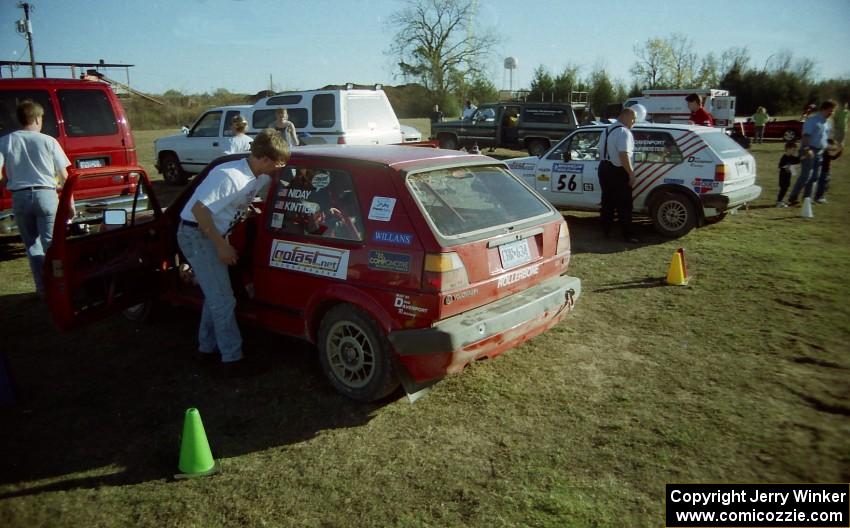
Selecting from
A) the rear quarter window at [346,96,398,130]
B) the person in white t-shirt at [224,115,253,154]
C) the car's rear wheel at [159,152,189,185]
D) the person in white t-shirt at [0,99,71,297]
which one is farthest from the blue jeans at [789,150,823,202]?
the car's rear wheel at [159,152,189,185]

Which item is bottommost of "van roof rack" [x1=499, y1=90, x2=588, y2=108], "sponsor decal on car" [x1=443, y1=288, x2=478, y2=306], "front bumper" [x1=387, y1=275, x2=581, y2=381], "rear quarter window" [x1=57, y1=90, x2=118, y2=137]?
"front bumper" [x1=387, y1=275, x2=581, y2=381]

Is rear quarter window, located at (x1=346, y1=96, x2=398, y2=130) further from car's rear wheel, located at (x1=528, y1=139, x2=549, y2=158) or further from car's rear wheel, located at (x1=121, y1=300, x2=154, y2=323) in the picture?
car's rear wheel, located at (x1=528, y1=139, x2=549, y2=158)

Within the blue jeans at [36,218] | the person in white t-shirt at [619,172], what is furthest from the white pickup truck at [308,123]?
the blue jeans at [36,218]

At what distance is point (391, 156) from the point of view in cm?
409

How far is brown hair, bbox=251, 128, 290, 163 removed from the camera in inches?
159

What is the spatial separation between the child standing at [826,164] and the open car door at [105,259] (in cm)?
1123

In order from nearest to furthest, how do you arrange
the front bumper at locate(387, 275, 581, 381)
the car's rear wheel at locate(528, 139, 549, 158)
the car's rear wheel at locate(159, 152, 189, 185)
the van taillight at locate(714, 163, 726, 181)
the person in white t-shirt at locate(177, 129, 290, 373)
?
the front bumper at locate(387, 275, 581, 381) → the person in white t-shirt at locate(177, 129, 290, 373) → the van taillight at locate(714, 163, 726, 181) → the car's rear wheel at locate(159, 152, 189, 185) → the car's rear wheel at locate(528, 139, 549, 158)

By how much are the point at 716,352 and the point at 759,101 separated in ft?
150

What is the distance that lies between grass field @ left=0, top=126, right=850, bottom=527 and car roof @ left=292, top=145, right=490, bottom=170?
162 cm

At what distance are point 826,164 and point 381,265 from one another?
442 inches

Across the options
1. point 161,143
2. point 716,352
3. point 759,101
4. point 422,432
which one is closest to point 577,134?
point 716,352

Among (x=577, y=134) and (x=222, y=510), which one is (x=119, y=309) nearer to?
(x=222, y=510)

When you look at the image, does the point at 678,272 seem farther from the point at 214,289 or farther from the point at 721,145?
the point at 214,289

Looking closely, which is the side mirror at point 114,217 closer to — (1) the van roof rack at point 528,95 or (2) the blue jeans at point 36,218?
(2) the blue jeans at point 36,218
